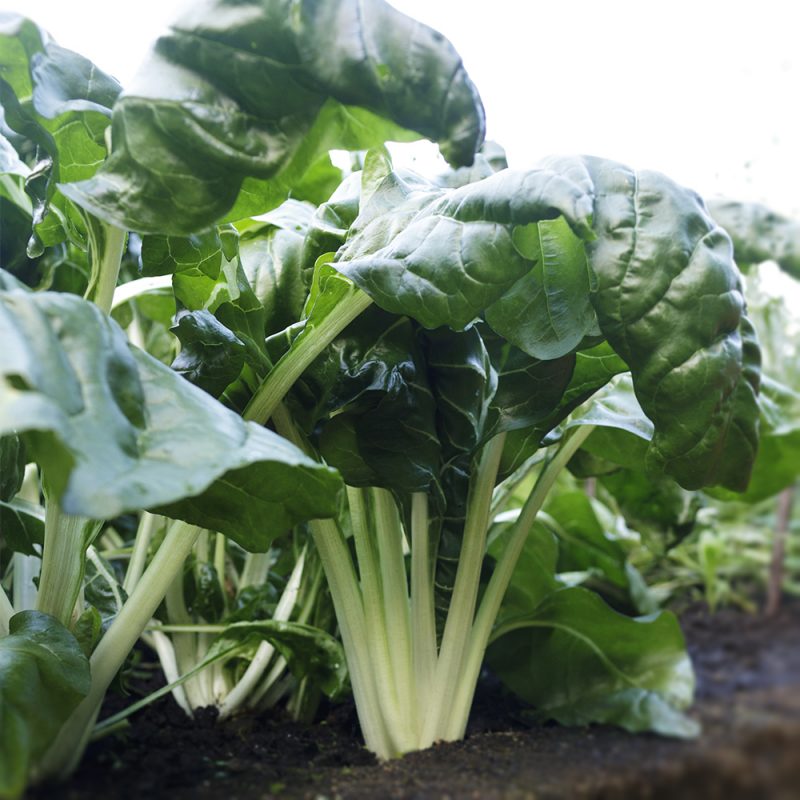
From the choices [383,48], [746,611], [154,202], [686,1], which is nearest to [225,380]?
[154,202]

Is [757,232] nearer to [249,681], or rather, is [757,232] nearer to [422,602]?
[422,602]

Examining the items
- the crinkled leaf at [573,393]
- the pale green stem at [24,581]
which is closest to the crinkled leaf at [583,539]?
the crinkled leaf at [573,393]

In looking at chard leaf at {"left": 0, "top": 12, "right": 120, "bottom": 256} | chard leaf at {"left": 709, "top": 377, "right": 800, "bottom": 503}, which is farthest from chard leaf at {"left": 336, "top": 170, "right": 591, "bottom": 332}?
chard leaf at {"left": 709, "top": 377, "right": 800, "bottom": 503}

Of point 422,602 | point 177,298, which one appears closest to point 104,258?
point 177,298

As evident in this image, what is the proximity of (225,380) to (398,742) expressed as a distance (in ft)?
1.13

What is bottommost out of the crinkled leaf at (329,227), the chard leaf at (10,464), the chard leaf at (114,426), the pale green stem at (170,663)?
the pale green stem at (170,663)

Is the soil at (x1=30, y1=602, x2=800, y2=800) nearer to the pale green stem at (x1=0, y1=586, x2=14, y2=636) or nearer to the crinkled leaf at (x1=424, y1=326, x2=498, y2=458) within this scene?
the pale green stem at (x1=0, y1=586, x2=14, y2=636)

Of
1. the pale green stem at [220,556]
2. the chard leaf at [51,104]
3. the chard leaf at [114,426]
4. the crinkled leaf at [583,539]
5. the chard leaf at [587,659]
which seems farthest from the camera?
the crinkled leaf at [583,539]

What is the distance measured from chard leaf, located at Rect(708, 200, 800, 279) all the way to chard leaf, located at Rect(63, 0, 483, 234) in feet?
1.22

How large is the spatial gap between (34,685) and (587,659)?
1.79 feet

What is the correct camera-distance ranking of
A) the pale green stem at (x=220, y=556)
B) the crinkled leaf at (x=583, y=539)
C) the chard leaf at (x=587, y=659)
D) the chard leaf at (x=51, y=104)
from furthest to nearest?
the crinkled leaf at (x=583, y=539) → the pale green stem at (x=220, y=556) → the chard leaf at (x=587, y=659) → the chard leaf at (x=51, y=104)

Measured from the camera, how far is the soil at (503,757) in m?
0.42

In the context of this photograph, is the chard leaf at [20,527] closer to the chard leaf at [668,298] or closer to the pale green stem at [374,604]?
the pale green stem at [374,604]

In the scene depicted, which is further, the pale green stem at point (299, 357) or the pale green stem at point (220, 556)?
the pale green stem at point (220, 556)
